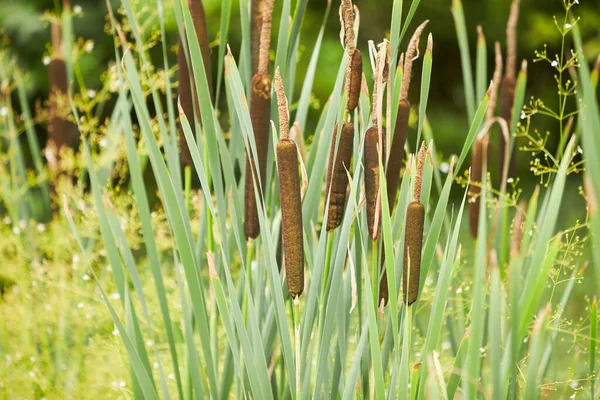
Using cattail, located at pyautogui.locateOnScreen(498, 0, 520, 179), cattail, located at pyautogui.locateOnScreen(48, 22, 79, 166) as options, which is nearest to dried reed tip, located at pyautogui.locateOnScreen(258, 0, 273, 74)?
cattail, located at pyautogui.locateOnScreen(498, 0, 520, 179)

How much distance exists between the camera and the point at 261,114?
1.94 feet

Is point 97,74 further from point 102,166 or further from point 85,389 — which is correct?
point 85,389

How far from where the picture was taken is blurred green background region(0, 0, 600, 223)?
2.69 meters

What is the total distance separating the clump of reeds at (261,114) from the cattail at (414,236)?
12 cm

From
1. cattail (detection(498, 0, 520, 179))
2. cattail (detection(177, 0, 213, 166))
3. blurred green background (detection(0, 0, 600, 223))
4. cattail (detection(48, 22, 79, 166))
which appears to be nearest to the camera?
Answer: cattail (detection(177, 0, 213, 166))

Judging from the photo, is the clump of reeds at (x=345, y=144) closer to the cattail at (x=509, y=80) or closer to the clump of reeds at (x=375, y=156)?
the clump of reeds at (x=375, y=156)

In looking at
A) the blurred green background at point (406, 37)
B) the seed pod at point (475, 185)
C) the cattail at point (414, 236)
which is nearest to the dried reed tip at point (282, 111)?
the cattail at point (414, 236)

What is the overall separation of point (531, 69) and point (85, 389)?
301cm

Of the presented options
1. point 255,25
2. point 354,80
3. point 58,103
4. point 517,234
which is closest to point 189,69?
point 255,25

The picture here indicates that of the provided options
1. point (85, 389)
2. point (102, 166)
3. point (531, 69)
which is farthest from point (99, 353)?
point (531, 69)

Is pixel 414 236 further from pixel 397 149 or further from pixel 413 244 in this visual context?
pixel 397 149

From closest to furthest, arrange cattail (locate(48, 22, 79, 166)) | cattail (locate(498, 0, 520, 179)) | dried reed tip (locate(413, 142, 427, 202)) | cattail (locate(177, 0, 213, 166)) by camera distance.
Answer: dried reed tip (locate(413, 142, 427, 202)), cattail (locate(177, 0, 213, 166)), cattail (locate(498, 0, 520, 179)), cattail (locate(48, 22, 79, 166))

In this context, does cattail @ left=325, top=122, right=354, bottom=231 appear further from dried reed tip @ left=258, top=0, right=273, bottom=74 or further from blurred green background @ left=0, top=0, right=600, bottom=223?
blurred green background @ left=0, top=0, right=600, bottom=223

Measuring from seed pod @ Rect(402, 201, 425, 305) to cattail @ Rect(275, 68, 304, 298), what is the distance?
0.08 meters
